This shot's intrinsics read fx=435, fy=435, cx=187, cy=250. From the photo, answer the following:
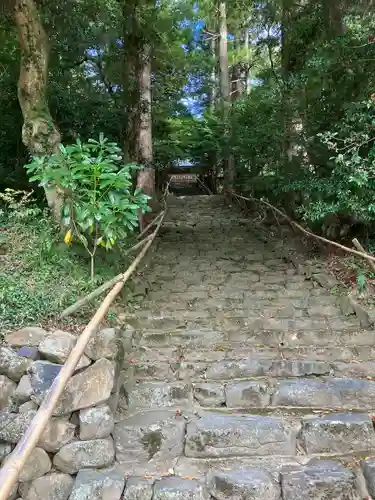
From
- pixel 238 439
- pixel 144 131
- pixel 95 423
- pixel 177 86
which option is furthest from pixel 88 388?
pixel 177 86

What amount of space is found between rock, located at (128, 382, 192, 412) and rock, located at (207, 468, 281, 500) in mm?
805

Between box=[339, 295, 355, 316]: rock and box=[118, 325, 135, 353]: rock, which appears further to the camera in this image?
box=[339, 295, 355, 316]: rock

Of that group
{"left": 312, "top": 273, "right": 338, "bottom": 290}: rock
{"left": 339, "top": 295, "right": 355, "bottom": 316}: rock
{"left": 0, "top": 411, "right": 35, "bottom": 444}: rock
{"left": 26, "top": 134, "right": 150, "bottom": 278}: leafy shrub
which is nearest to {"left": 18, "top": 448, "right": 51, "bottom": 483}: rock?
{"left": 0, "top": 411, "right": 35, "bottom": 444}: rock

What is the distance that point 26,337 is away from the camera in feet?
11.3

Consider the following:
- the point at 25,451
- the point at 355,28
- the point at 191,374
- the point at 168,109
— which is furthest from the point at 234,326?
the point at 168,109

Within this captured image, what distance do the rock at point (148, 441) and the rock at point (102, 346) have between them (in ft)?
1.74

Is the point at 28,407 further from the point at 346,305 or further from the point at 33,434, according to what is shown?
the point at 346,305

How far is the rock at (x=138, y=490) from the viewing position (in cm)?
277

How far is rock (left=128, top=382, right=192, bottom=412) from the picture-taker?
3.60 meters

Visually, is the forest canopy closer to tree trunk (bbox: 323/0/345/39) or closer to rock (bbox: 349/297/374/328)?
tree trunk (bbox: 323/0/345/39)

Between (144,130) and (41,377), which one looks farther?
(144,130)

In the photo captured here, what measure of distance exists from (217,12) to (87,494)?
1381 cm

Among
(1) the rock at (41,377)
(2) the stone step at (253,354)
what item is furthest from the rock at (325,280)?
(1) the rock at (41,377)

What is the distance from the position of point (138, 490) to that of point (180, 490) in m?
0.27
